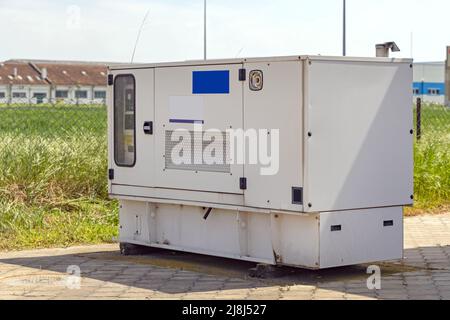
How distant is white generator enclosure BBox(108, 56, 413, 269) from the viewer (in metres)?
8.63

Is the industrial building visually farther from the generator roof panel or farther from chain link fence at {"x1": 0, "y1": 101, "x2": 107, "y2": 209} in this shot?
the generator roof panel

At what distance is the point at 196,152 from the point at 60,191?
3.70 metres

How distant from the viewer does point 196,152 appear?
9.43 meters

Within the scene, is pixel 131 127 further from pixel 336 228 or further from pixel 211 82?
pixel 336 228

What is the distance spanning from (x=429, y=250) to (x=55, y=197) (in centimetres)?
463

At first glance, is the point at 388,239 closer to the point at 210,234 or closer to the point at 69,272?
the point at 210,234

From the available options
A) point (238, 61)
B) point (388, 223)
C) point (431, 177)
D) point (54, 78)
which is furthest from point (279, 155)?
point (54, 78)

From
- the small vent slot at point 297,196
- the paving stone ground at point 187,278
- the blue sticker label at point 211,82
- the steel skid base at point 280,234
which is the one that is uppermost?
the blue sticker label at point 211,82

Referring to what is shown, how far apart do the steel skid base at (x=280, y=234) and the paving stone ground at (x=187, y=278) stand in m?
0.19

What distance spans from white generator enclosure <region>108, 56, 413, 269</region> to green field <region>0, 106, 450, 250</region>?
171 cm

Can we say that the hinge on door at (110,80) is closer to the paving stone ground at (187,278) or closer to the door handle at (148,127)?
the door handle at (148,127)

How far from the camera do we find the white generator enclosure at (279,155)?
8.63m

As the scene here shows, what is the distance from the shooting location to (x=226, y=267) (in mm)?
9695

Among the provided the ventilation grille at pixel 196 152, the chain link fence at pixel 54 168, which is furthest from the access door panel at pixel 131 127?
the chain link fence at pixel 54 168
